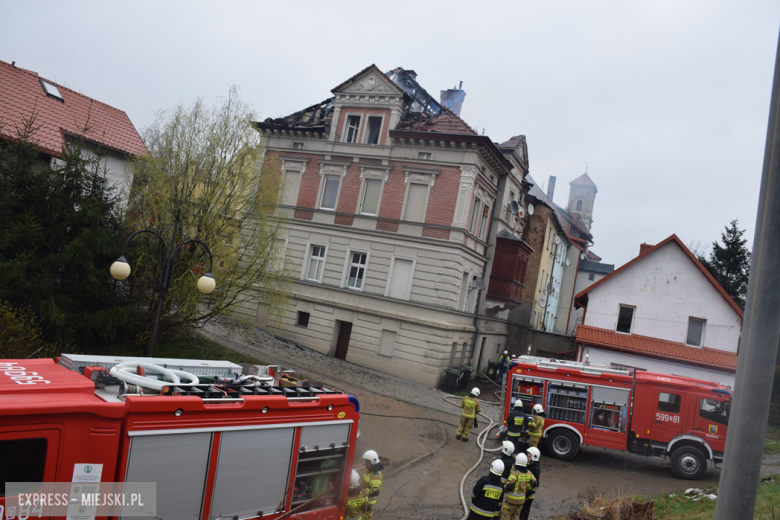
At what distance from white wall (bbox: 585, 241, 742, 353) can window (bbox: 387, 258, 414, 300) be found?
29.5ft

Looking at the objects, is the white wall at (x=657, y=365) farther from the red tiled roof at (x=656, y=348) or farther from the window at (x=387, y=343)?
the window at (x=387, y=343)

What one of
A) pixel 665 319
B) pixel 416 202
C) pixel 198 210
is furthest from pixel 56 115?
pixel 665 319

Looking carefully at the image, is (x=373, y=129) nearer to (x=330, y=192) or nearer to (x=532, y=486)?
(x=330, y=192)

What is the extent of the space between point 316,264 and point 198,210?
10.4 m

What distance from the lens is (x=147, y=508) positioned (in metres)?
5.02

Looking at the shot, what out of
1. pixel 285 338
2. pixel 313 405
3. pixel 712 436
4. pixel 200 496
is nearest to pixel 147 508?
pixel 200 496

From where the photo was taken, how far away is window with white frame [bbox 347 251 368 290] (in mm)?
24188

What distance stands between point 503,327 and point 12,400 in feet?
94.3

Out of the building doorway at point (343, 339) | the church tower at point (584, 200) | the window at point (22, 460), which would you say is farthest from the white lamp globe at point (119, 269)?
the church tower at point (584, 200)

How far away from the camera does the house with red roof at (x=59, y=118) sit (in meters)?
18.3

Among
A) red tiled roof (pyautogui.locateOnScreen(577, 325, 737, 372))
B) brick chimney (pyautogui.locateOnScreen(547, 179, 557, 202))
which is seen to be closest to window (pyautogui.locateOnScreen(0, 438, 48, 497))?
red tiled roof (pyautogui.locateOnScreen(577, 325, 737, 372))

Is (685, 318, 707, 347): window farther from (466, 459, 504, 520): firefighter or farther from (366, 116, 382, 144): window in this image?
(466, 459, 504, 520): firefighter

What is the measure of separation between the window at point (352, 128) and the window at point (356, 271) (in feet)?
19.2

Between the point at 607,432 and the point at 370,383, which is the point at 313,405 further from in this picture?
the point at 370,383
